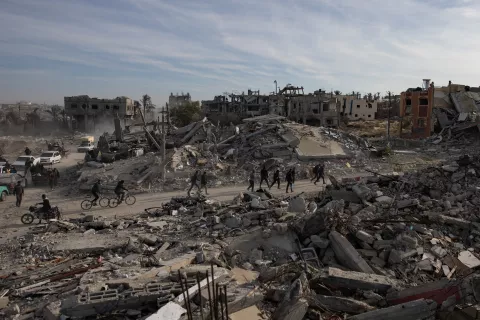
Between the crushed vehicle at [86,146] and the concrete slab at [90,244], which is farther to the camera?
the crushed vehicle at [86,146]

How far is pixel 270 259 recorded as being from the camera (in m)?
9.73

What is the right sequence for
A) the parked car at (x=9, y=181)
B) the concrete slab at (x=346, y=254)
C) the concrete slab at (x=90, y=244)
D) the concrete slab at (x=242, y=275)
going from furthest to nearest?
the parked car at (x=9, y=181)
the concrete slab at (x=90, y=244)
the concrete slab at (x=346, y=254)
the concrete slab at (x=242, y=275)

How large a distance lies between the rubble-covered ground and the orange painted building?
27.9 m

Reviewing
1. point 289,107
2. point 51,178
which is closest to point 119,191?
point 51,178

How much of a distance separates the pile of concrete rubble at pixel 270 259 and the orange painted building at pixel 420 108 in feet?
92.4

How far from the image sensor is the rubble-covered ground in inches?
273

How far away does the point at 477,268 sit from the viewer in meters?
9.37

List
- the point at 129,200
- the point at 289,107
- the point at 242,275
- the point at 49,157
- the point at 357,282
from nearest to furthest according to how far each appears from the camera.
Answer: the point at 357,282
the point at 242,275
the point at 129,200
the point at 49,157
the point at 289,107

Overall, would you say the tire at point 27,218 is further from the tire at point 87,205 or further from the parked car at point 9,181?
the parked car at point 9,181

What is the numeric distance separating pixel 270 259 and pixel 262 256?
217mm

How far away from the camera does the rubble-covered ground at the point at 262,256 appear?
6922mm

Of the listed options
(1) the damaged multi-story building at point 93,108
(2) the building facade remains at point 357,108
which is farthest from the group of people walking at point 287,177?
(2) the building facade remains at point 357,108

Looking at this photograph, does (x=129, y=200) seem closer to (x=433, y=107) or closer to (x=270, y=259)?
(x=270, y=259)

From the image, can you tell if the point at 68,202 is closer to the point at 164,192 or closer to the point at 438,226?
the point at 164,192
